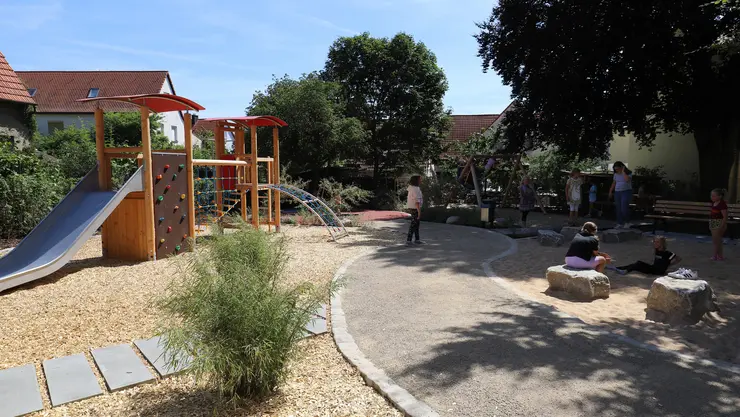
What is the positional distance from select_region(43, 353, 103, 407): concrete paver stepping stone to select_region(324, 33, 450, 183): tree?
64.3 feet

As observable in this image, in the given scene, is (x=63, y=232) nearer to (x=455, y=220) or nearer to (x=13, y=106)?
(x=455, y=220)

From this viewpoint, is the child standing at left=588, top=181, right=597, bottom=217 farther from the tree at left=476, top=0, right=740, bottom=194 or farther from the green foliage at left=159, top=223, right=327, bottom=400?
the green foliage at left=159, top=223, right=327, bottom=400

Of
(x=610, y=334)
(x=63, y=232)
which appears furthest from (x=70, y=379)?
(x=610, y=334)

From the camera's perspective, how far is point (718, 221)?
27.7 ft

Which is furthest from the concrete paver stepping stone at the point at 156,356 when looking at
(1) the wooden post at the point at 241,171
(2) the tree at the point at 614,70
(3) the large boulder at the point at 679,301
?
(2) the tree at the point at 614,70

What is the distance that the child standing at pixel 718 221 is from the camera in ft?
27.5

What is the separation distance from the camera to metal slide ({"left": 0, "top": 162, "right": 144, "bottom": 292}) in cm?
679

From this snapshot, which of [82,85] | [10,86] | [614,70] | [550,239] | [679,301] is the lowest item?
[679,301]

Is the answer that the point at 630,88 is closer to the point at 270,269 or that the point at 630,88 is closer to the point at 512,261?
the point at 512,261

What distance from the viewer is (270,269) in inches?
201

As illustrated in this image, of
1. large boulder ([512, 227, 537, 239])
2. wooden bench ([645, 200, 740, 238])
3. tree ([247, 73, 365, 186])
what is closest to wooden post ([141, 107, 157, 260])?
large boulder ([512, 227, 537, 239])

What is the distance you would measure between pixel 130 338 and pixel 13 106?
20343 millimetres

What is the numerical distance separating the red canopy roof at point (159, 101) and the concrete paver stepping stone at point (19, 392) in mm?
5380

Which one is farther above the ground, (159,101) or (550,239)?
(159,101)
